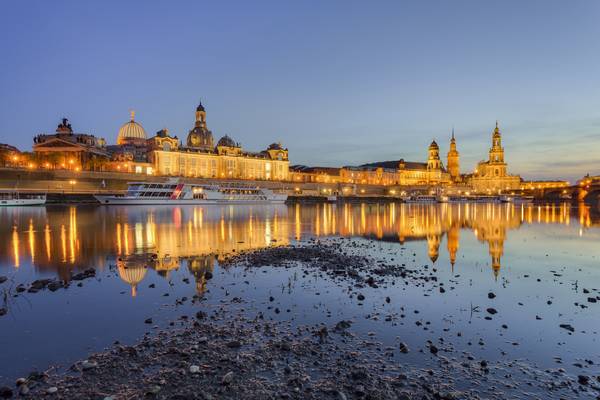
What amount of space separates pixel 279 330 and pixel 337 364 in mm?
2109

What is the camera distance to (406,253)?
68.9ft

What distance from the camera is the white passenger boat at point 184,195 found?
77.5 metres

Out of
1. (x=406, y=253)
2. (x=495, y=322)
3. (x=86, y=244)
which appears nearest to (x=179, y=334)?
(x=495, y=322)

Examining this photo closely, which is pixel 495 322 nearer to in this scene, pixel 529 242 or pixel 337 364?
pixel 337 364

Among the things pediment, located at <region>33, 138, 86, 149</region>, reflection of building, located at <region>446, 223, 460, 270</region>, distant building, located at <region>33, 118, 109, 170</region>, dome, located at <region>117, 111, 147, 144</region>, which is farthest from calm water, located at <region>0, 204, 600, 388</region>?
dome, located at <region>117, 111, 147, 144</region>

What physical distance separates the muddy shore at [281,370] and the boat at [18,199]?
252ft

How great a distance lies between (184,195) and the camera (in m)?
83.8

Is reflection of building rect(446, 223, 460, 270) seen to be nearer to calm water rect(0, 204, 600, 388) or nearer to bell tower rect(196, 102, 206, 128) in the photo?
calm water rect(0, 204, 600, 388)

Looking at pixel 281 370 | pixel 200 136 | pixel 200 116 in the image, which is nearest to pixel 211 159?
pixel 200 136

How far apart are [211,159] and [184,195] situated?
58.8 meters

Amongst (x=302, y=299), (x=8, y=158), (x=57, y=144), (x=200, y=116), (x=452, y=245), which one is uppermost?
(x=200, y=116)

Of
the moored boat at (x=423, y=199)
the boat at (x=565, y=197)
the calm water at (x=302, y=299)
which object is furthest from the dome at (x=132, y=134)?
the boat at (x=565, y=197)

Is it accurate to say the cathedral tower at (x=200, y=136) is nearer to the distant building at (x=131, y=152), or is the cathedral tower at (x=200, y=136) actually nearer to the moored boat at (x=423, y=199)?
the distant building at (x=131, y=152)

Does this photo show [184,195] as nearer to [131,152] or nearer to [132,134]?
[131,152]
